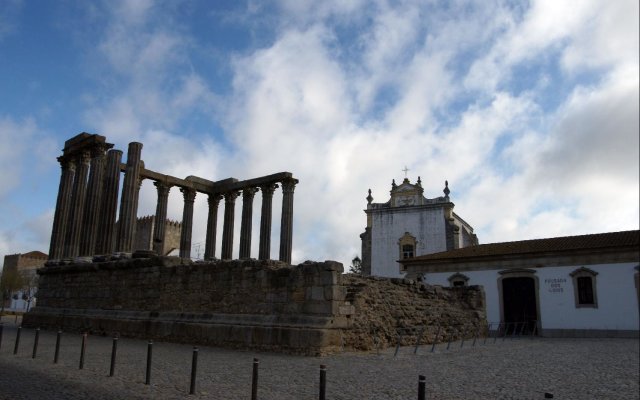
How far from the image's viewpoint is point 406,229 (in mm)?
37406

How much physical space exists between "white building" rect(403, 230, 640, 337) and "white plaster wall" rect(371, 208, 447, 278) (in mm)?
10386

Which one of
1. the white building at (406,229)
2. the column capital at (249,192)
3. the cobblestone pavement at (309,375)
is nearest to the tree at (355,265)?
the white building at (406,229)

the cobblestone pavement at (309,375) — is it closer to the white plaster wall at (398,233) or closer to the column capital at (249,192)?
the column capital at (249,192)

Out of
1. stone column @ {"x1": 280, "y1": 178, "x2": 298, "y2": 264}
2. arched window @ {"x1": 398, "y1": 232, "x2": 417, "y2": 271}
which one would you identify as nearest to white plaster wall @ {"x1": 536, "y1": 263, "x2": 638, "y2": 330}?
stone column @ {"x1": 280, "y1": 178, "x2": 298, "y2": 264}

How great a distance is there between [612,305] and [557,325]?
2.45 m

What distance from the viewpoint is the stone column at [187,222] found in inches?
1017

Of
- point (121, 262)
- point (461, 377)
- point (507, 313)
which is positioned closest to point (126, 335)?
point (121, 262)

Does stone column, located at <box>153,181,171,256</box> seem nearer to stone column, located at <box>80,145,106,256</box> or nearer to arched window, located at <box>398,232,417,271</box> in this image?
stone column, located at <box>80,145,106,256</box>

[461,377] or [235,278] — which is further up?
[235,278]

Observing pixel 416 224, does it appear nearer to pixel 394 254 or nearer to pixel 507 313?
pixel 394 254

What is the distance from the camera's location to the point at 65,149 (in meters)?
23.0

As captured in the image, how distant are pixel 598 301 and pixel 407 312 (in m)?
11.8

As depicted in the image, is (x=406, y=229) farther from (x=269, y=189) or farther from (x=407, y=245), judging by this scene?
(x=269, y=189)

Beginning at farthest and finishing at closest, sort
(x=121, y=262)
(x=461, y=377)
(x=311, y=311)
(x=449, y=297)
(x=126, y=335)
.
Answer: (x=449, y=297) < (x=121, y=262) < (x=126, y=335) < (x=311, y=311) < (x=461, y=377)
